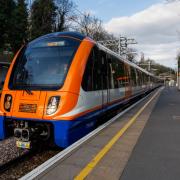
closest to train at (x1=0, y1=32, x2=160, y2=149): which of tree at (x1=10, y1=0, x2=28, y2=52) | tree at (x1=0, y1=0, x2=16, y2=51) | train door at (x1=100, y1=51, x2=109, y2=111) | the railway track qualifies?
the railway track

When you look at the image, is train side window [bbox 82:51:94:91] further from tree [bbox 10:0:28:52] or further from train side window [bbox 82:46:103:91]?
tree [bbox 10:0:28:52]

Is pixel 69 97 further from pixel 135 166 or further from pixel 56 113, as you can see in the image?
pixel 135 166

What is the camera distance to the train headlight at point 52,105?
748 centimetres

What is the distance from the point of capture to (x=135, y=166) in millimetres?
5727

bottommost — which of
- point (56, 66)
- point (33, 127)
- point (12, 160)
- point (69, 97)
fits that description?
point (12, 160)

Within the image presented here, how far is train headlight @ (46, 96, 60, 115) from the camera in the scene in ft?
24.5

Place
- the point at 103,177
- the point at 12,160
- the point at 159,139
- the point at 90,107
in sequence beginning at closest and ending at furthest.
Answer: the point at 103,177
the point at 12,160
the point at 159,139
the point at 90,107

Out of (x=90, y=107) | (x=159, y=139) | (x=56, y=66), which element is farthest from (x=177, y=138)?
(x=56, y=66)

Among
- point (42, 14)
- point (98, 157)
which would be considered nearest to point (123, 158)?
point (98, 157)

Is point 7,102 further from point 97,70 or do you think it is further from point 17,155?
point 97,70

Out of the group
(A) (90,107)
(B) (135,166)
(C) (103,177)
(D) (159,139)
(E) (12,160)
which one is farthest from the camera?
(A) (90,107)

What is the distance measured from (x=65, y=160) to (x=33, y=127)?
6.46ft

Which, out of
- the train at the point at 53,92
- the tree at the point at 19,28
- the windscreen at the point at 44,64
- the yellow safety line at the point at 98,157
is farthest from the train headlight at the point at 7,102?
the tree at the point at 19,28

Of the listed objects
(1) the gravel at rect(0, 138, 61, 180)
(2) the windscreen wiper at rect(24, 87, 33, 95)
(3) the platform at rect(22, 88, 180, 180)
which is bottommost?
(1) the gravel at rect(0, 138, 61, 180)
